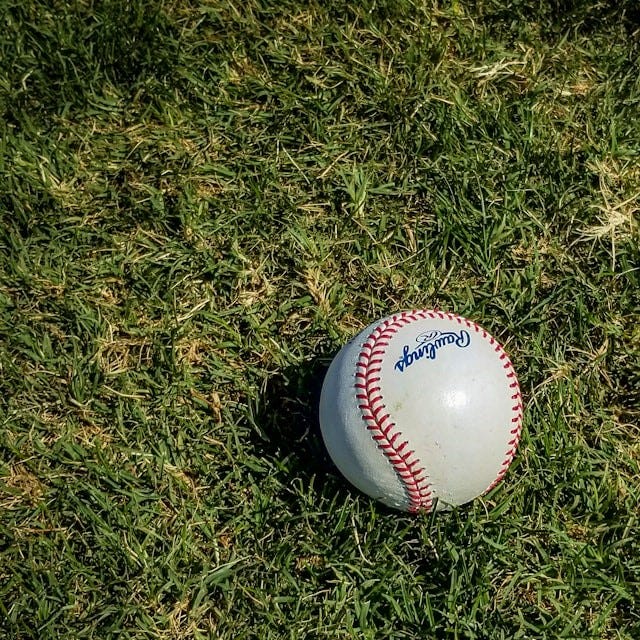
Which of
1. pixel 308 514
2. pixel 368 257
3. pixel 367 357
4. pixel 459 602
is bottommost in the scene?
pixel 459 602

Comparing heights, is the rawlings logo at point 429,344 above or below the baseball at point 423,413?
above

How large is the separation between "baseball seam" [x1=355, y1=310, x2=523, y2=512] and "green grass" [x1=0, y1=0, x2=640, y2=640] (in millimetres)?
265

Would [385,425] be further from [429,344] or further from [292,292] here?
[292,292]

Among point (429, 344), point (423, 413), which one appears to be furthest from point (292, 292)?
point (423, 413)

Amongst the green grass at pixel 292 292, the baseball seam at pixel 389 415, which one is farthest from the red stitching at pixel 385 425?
the green grass at pixel 292 292

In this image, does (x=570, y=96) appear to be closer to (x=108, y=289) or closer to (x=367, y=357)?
(x=367, y=357)

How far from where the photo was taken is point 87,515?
10.3ft

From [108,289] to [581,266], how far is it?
1994mm

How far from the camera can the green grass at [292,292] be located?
9.82ft

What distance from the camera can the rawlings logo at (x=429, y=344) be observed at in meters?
2.73

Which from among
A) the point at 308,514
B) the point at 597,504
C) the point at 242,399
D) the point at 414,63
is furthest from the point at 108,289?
the point at 597,504

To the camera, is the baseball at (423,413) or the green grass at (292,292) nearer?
the baseball at (423,413)

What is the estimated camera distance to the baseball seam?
2707mm

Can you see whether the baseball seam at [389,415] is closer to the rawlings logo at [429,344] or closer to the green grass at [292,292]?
the rawlings logo at [429,344]
